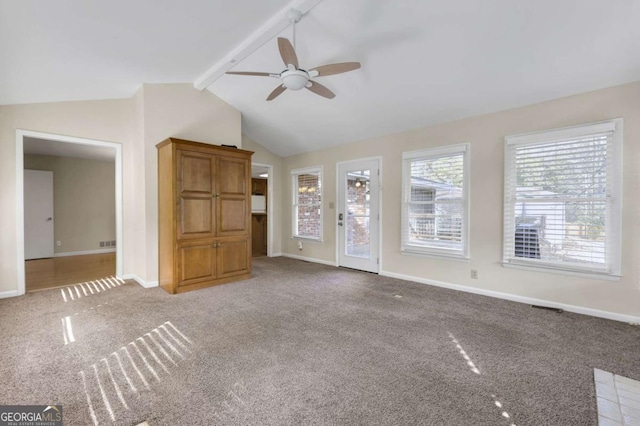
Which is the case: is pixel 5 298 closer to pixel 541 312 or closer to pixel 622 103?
pixel 541 312

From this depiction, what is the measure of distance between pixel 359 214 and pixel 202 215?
2.76 metres

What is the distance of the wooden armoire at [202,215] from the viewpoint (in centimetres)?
379

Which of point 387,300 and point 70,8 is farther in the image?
point 387,300

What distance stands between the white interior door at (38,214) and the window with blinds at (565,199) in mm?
8736

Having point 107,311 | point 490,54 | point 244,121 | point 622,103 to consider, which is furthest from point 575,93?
point 107,311

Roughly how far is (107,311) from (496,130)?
206 inches

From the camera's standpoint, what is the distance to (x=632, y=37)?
8.09ft

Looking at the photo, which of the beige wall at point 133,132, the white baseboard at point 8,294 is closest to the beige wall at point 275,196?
the beige wall at point 133,132

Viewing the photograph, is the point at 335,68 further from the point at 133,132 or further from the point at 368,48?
the point at 133,132

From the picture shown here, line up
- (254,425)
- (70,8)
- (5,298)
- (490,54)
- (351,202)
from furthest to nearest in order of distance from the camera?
(351,202) < (5,298) < (490,54) < (70,8) < (254,425)

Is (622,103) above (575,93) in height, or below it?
below

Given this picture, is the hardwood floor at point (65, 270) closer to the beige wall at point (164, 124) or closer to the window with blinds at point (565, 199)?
the beige wall at point (164, 124)

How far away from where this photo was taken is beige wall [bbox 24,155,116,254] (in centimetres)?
638

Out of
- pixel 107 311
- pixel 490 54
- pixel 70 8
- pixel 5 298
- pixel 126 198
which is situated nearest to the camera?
pixel 70 8
